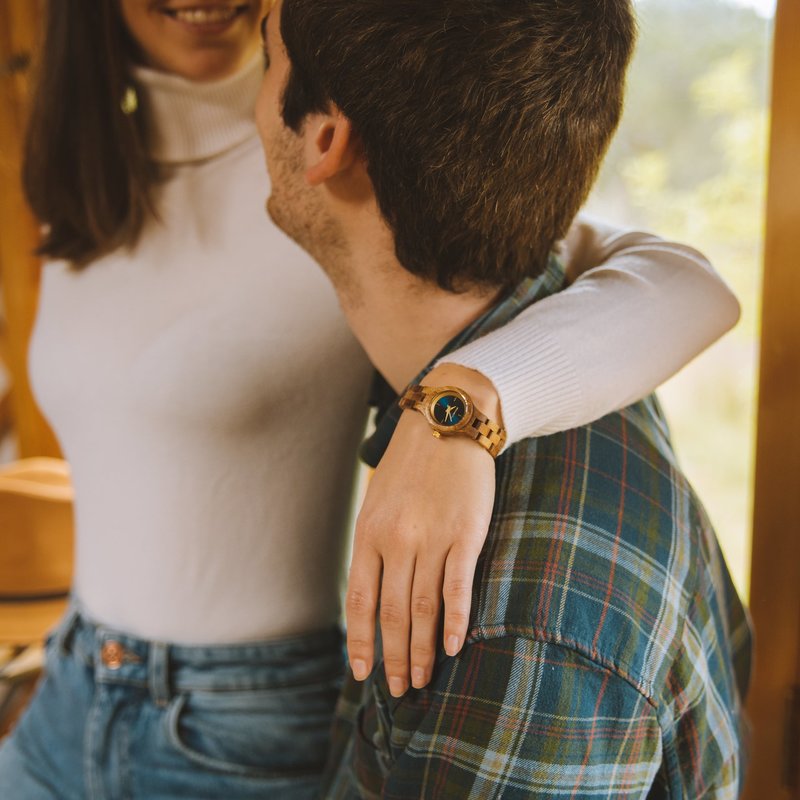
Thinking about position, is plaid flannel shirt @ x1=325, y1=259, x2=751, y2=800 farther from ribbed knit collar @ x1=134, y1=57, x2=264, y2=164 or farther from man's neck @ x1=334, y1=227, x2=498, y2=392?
ribbed knit collar @ x1=134, y1=57, x2=264, y2=164

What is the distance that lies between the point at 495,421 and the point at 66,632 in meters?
0.67

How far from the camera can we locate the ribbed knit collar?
110 centimetres

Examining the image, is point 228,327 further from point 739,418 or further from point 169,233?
point 739,418

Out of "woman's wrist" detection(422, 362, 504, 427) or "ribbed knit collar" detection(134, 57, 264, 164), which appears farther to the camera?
"ribbed knit collar" detection(134, 57, 264, 164)

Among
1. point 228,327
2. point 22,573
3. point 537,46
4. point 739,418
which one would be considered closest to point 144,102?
point 228,327

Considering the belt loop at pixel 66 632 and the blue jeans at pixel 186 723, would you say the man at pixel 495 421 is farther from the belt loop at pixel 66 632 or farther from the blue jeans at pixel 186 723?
the belt loop at pixel 66 632

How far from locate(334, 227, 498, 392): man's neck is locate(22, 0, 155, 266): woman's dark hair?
1.36ft

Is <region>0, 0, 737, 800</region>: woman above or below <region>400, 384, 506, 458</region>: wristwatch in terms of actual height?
below

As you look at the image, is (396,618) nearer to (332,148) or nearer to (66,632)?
(332,148)

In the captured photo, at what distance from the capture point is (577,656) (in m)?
0.65

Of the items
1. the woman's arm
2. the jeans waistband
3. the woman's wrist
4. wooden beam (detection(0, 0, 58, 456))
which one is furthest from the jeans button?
wooden beam (detection(0, 0, 58, 456))

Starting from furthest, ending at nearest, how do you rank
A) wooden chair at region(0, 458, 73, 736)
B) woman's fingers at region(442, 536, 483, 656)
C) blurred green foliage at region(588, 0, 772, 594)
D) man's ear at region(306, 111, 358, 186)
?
wooden chair at region(0, 458, 73, 736) → blurred green foliage at region(588, 0, 772, 594) → man's ear at region(306, 111, 358, 186) → woman's fingers at region(442, 536, 483, 656)

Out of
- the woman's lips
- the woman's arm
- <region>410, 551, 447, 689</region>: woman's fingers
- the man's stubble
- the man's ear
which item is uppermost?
the woman's lips

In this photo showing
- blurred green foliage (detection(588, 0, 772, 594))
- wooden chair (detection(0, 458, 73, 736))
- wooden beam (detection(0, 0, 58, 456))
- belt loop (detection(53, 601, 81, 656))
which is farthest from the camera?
wooden beam (detection(0, 0, 58, 456))
